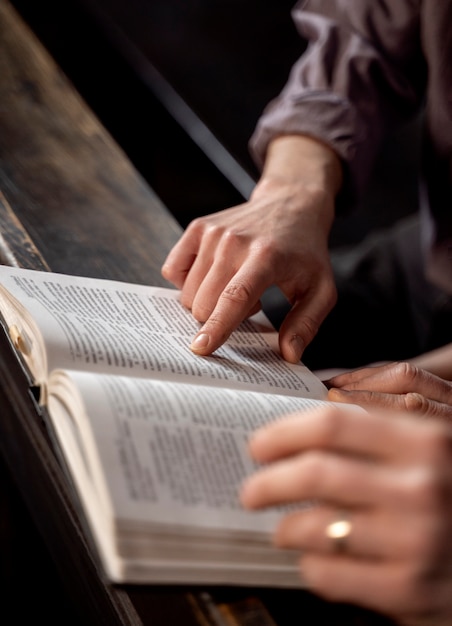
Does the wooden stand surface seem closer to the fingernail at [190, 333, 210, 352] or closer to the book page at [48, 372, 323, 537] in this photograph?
the book page at [48, 372, 323, 537]

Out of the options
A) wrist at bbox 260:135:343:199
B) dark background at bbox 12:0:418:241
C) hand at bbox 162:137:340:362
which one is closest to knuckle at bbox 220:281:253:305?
hand at bbox 162:137:340:362

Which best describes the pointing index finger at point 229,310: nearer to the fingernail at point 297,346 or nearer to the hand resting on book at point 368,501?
the fingernail at point 297,346

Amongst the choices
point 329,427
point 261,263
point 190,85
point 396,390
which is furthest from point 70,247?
point 190,85

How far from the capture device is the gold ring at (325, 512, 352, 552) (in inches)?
18.7

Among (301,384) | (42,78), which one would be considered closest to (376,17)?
→ (42,78)

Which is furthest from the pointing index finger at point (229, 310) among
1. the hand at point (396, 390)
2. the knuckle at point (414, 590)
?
the knuckle at point (414, 590)

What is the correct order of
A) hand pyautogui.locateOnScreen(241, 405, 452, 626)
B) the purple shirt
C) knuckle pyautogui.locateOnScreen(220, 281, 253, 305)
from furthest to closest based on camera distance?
the purple shirt < knuckle pyautogui.locateOnScreen(220, 281, 253, 305) < hand pyautogui.locateOnScreen(241, 405, 452, 626)

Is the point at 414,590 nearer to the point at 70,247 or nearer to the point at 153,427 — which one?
the point at 153,427

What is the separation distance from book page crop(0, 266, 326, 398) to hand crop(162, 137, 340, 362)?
0.08ft

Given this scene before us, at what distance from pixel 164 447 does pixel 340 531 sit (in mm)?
154

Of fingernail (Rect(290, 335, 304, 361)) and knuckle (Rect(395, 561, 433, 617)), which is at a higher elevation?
knuckle (Rect(395, 561, 433, 617))

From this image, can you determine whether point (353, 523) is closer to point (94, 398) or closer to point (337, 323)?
point (94, 398)

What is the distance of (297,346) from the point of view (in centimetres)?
86

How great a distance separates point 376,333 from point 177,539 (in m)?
0.93
